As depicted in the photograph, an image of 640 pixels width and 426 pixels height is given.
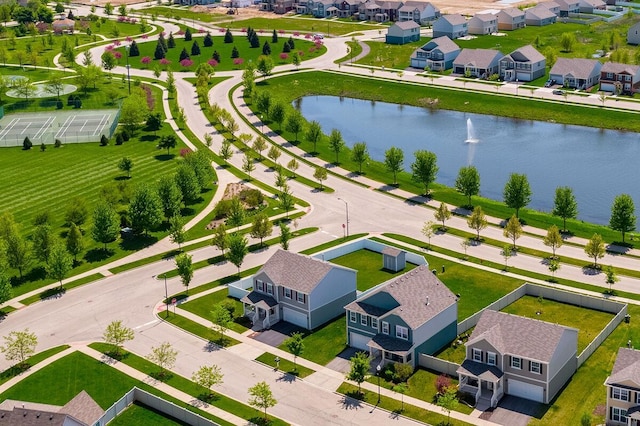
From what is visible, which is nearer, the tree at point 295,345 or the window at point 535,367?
the window at point 535,367

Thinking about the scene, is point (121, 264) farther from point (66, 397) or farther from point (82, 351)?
point (66, 397)

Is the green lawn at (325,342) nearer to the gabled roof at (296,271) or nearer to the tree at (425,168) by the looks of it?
the gabled roof at (296,271)

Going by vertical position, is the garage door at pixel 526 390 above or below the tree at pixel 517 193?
below

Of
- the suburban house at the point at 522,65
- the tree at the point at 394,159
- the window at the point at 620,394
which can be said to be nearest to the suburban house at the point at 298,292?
the window at the point at 620,394

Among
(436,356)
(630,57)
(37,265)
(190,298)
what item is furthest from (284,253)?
(630,57)

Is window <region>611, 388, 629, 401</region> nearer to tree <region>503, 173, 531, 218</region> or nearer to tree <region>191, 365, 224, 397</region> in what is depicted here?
tree <region>191, 365, 224, 397</region>

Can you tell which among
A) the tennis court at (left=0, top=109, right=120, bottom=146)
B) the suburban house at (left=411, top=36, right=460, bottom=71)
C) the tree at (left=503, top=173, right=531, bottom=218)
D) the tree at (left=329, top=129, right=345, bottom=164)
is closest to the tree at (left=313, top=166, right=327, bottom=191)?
the tree at (left=329, top=129, right=345, bottom=164)

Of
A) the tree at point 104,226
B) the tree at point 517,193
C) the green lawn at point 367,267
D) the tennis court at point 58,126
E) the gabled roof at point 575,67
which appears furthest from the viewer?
the gabled roof at point 575,67
